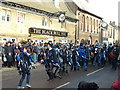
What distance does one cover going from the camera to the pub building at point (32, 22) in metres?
20.3

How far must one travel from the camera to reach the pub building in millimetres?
20347

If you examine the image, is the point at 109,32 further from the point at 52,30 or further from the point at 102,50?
the point at 102,50

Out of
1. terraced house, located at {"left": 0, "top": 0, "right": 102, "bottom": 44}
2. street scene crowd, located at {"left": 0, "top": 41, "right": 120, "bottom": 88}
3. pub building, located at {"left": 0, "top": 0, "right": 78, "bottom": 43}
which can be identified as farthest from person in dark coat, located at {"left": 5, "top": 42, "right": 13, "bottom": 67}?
pub building, located at {"left": 0, "top": 0, "right": 78, "bottom": 43}

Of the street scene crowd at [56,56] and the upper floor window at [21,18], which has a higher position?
the upper floor window at [21,18]

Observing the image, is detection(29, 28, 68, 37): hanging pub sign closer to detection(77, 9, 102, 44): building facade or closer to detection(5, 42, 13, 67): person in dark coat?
detection(77, 9, 102, 44): building facade

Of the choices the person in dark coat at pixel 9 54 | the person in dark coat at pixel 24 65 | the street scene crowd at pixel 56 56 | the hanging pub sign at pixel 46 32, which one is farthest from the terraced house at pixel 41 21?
the person in dark coat at pixel 24 65

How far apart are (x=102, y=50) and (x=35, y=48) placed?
589 cm

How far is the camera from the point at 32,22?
78.5ft

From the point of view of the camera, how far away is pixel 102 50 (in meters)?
16.2

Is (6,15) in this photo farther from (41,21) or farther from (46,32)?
(46,32)

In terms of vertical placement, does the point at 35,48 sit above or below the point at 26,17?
below

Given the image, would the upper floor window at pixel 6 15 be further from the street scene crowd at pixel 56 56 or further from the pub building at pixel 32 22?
the street scene crowd at pixel 56 56

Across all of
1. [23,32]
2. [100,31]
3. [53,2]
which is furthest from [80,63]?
[100,31]

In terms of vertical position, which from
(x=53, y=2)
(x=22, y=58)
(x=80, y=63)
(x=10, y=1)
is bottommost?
(x=80, y=63)
